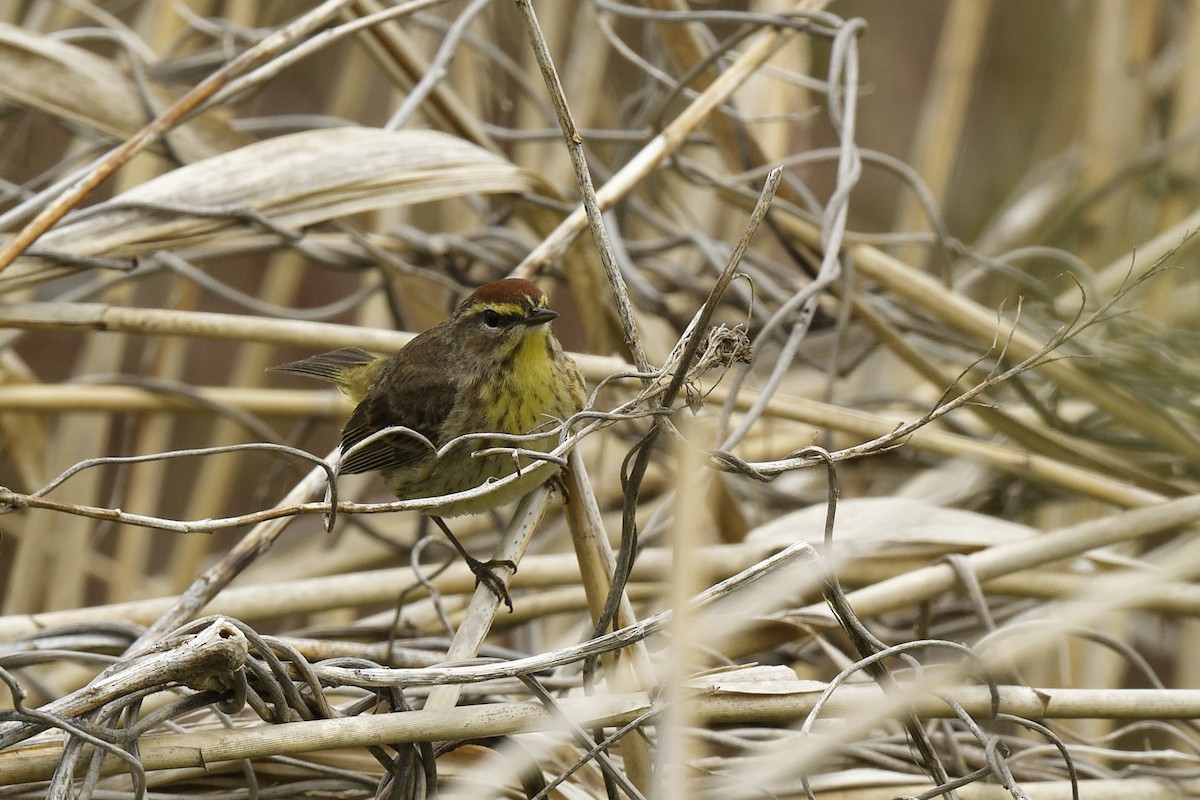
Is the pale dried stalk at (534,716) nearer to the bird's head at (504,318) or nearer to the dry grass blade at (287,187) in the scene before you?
the bird's head at (504,318)

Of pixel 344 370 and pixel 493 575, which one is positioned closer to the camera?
pixel 493 575

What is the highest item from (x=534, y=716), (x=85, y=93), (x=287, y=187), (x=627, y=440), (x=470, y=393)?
(x=85, y=93)

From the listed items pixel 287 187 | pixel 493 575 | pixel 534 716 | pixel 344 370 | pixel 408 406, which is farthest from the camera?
pixel 344 370

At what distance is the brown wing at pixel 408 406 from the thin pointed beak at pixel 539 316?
279 mm

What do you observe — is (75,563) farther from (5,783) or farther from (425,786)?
(425,786)

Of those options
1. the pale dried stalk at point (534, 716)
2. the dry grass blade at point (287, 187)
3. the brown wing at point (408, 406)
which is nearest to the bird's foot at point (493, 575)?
the pale dried stalk at point (534, 716)

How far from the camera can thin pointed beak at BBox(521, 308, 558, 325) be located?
2.41m

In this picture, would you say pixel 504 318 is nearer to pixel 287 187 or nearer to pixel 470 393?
pixel 470 393

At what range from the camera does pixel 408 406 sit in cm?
270

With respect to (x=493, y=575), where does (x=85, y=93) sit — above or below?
above

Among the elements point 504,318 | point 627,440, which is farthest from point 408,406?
point 627,440

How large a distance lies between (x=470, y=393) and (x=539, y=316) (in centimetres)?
29

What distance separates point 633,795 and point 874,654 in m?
0.35

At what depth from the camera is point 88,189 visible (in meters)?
1.99
